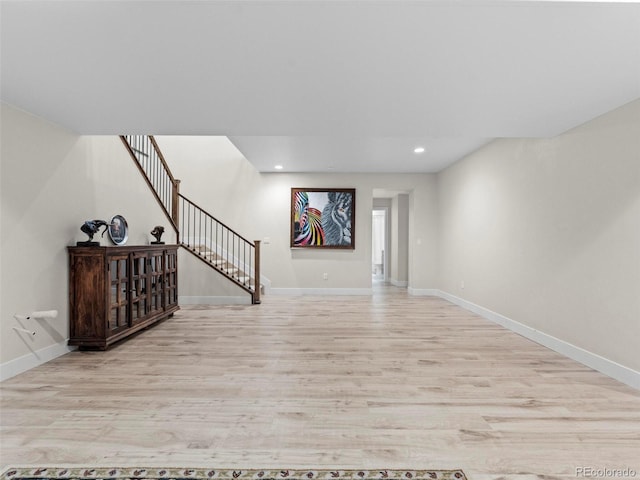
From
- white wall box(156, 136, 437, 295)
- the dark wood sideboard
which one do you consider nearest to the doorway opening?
white wall box(156, 136, 437, 295)

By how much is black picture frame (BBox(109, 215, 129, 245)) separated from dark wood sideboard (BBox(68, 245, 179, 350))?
1.10 feet

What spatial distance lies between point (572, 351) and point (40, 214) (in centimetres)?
520

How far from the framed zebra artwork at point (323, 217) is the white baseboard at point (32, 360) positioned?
14.8 feet

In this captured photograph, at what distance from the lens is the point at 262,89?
2473 mm

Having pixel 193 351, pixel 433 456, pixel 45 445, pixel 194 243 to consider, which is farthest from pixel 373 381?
pixel 194 243

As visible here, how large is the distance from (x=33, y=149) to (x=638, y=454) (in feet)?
15.8

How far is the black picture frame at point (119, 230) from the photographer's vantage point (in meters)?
3.96

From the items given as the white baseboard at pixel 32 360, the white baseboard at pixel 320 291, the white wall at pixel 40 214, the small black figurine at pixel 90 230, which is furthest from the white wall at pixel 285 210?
the white baseboard at pixel 32 360

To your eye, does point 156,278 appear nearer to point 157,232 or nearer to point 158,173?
point 157,232

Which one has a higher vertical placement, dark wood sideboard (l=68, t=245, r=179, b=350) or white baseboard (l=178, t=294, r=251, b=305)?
dark wood sideboard (l=68, t=245, r=179, b=350)

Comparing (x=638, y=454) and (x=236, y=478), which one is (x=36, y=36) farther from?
(x=638, y=454)

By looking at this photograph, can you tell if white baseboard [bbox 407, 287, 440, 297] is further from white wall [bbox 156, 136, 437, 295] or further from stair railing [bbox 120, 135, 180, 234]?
stair railing [bbox 120, 135, 180, 234]

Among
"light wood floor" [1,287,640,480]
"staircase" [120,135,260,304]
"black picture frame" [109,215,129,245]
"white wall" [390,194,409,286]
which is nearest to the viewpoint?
"light wood floor" [1,287,640,480]

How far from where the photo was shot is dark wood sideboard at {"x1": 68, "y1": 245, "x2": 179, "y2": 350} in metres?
3.29
